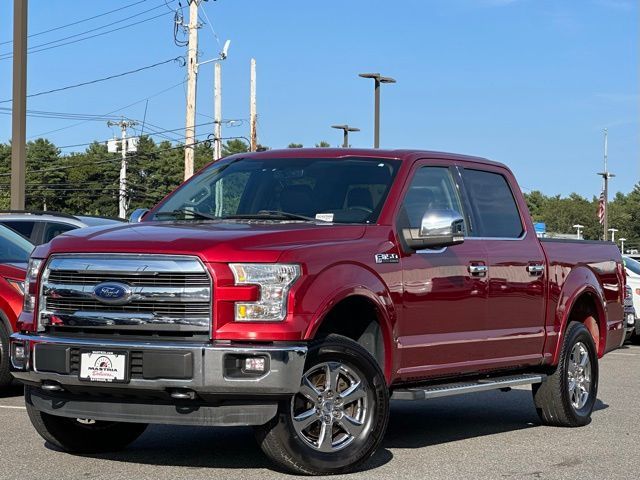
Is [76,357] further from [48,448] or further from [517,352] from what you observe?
[517,352]

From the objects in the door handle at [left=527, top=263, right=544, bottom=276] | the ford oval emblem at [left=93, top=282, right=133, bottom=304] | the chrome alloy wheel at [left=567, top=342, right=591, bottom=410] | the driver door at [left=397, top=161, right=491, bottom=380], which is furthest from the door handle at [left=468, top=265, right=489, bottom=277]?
the ford oval emblem at [left=93, top=282, right=133, bottom=304]

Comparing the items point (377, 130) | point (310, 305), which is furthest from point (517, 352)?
point (377, 130)

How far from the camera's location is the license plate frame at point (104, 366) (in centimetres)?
642

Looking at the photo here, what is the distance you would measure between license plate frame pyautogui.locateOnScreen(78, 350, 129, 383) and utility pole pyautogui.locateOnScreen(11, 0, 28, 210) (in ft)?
44.5

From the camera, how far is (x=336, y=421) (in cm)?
685

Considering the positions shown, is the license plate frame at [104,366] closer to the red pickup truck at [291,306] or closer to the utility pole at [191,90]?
the red pickup truck at [291,306]

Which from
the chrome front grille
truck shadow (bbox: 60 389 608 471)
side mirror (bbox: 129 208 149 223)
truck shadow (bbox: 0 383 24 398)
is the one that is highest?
side mirror (bbox: 129 208 149 223)

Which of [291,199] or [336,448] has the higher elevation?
[291,199]

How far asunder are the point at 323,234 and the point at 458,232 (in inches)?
47.2

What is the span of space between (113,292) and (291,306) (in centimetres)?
100

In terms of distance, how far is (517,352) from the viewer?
8.76m

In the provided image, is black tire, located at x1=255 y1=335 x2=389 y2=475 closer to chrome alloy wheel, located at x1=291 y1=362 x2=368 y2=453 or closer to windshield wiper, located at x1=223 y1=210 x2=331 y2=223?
chrome alloy wheel, located at x1=291 y1=362 x2=368 y2=453

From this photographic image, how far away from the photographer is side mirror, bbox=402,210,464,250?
24.7 feet

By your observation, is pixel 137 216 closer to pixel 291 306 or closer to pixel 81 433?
pixel 81 433
